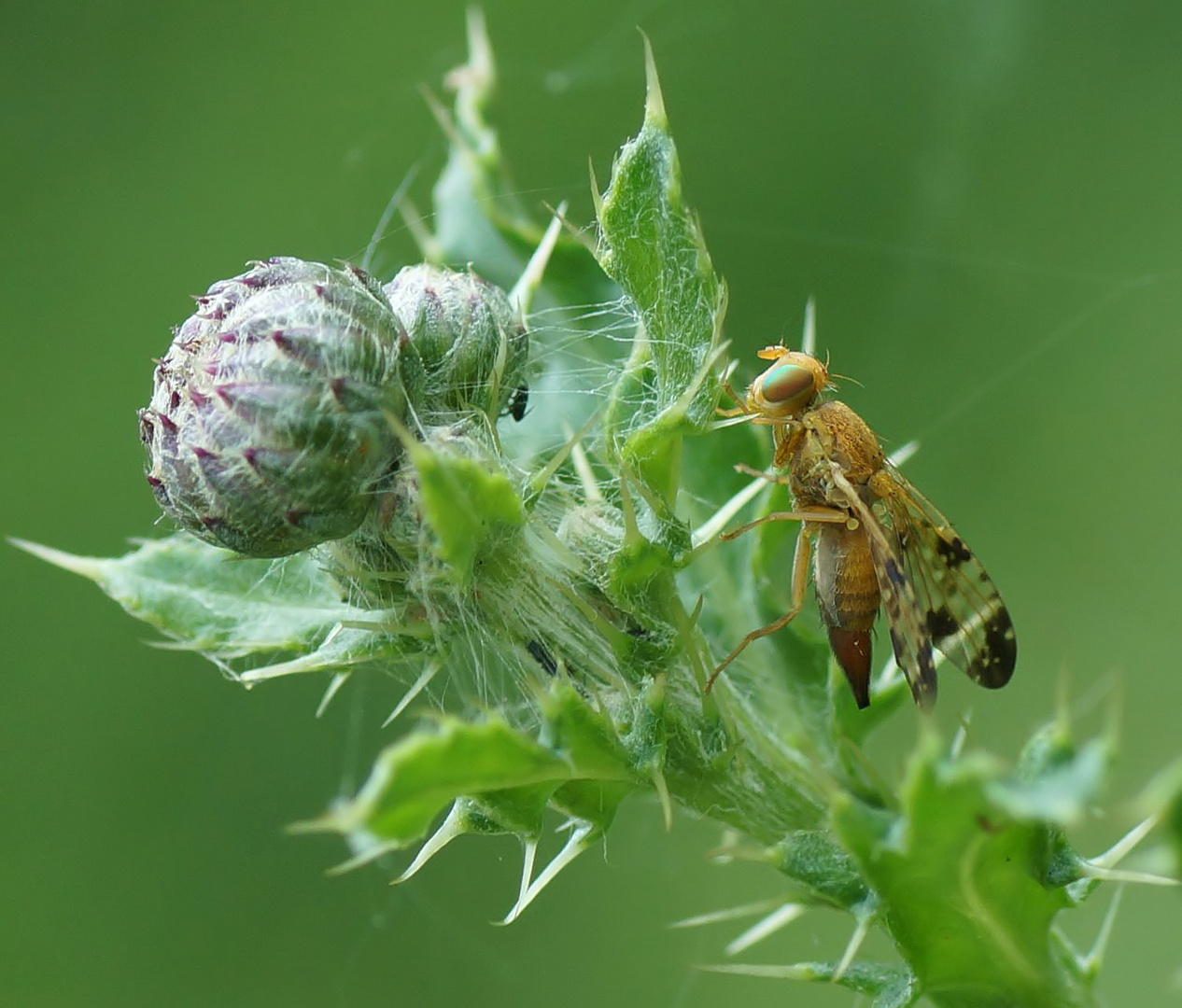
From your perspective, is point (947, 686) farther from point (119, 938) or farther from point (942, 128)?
point (119, 938)

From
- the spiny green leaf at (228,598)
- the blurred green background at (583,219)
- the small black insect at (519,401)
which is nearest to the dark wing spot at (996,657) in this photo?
the small black insect at (519,401)

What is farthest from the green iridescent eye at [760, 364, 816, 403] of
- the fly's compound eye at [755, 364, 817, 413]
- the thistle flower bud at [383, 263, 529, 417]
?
the thistle flower bud at [383, 263, 529, 417]

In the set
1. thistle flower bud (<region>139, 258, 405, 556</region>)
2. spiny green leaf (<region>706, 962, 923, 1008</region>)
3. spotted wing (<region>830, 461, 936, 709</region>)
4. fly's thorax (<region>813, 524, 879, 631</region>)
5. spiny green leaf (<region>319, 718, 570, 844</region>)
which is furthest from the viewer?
fly's thorax (<region>813, 524, 879, 631</region>)

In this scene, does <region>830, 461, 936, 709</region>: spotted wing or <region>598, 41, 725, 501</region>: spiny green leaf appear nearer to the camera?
<region>598, 41, 725, 501</region>: spiny green leaf

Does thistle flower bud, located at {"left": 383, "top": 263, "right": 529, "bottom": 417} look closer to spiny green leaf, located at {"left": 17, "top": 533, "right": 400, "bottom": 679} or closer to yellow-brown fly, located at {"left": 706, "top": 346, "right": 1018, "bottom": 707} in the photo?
spiny green leaf, located at {"left": 17, "top": 533, "right": 400, "bottom": 679}

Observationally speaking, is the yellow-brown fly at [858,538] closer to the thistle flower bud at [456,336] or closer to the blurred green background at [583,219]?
the thistle flower bud at [456,336]

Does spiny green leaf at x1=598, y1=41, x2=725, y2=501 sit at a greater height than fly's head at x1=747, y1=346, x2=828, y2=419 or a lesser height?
greater

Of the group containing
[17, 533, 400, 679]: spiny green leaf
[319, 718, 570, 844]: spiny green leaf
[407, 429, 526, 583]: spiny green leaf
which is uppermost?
[407, 429, 526, 583]: spiny green leaf

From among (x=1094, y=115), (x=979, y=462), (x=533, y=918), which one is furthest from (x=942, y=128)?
(x=533, y=918)
